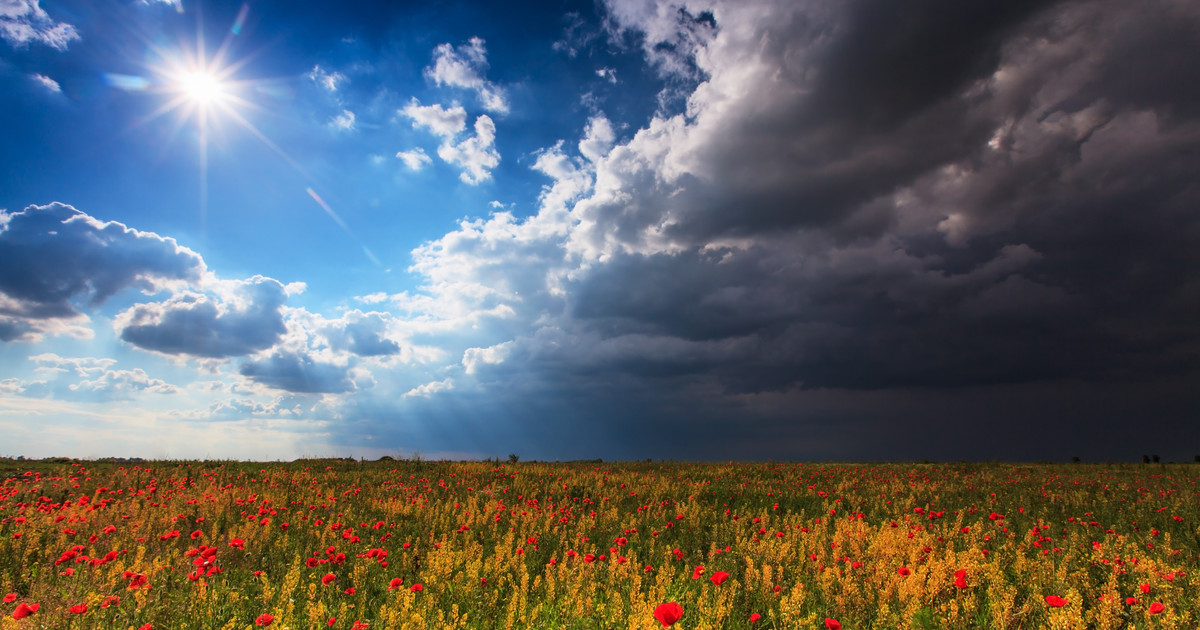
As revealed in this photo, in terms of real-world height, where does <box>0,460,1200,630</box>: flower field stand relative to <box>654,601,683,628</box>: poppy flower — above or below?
below

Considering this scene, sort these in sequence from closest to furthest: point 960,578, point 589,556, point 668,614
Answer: point 668,614
point 960,578
point 589,556

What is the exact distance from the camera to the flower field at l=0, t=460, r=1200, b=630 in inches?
194

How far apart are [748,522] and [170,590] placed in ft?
27.6

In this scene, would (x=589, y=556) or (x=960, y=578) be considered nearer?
(x=960, y=578)

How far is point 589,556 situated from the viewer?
590 centimetres

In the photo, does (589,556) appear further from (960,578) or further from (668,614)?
(960,578)

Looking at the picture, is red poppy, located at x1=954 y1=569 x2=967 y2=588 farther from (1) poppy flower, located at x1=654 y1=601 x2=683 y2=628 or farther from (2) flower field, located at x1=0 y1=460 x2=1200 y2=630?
(1) poppy flower, located at x1=654 y1=601 x2=683 y2=628

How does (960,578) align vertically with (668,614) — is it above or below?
below

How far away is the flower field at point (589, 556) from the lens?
4938mm

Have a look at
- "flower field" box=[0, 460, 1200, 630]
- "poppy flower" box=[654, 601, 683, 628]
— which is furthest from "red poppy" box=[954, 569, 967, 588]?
"poppy flower" box=[654, 601, 683, 628]

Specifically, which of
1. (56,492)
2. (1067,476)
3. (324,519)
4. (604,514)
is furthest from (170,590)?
(1067,476)

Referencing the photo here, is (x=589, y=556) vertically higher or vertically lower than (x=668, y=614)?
lower

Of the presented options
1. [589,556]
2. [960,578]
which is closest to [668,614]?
[589,556]

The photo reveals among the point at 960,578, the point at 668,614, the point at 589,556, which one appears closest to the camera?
the point at 668,614
